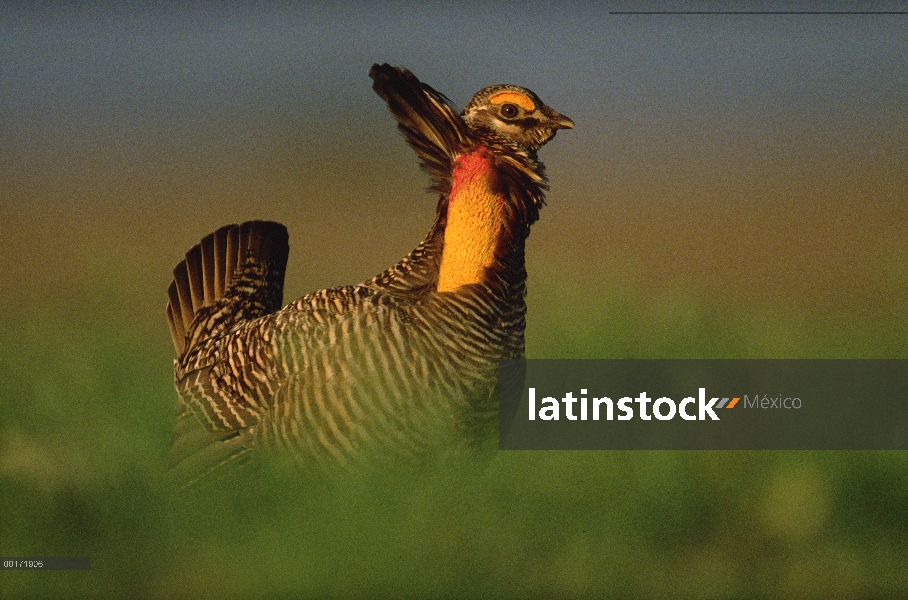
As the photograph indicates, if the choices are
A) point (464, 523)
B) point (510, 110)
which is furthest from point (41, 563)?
point (510, 110)

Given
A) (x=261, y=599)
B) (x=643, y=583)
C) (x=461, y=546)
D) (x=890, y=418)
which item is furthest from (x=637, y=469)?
(x=261, y=599)

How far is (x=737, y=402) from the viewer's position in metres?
2.91

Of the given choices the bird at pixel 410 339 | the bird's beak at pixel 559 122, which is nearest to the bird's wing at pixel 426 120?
the bird at pixel 410 339

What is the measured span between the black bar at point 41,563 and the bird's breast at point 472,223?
4.38ft

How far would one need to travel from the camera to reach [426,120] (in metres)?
3.55

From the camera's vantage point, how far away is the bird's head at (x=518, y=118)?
338 centimetres

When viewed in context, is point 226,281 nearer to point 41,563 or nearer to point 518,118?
point 518,118

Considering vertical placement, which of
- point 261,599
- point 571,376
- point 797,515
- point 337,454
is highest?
point 571,376

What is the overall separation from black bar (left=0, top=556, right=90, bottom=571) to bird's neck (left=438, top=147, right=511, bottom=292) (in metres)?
1.34

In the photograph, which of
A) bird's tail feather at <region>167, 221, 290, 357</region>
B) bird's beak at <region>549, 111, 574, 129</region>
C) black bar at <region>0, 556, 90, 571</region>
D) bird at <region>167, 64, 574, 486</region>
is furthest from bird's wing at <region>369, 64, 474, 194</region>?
black bar at <region>0, 556, 90, 571</region>

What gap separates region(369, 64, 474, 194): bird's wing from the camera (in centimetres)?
347

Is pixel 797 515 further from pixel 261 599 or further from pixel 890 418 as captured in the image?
pixel 261 599

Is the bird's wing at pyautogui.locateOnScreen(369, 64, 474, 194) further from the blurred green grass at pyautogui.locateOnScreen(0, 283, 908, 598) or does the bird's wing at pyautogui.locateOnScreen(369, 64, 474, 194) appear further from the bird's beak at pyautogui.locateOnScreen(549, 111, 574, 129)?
the blurred green grass at pyautogui.locateOnScreen(0, 283, 908, 598)

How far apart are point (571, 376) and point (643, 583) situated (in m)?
0.66
